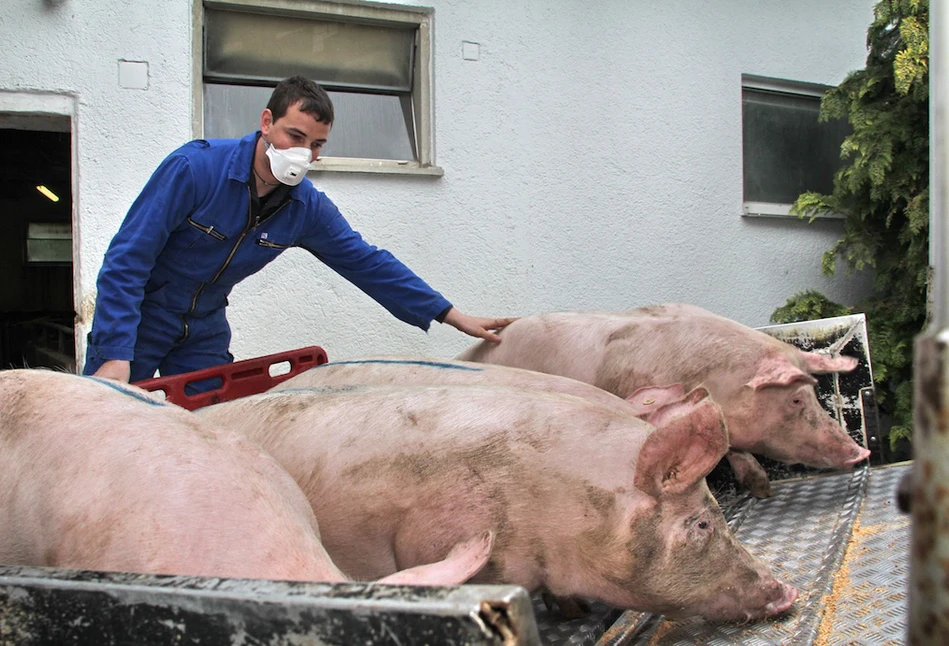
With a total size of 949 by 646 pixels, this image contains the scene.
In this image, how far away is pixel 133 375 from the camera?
3824 millimetres

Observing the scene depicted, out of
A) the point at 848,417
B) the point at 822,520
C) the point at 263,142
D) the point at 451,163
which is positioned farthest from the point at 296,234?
the point at 848,417

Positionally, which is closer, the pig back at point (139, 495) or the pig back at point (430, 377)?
the pig back at point (139, 495)

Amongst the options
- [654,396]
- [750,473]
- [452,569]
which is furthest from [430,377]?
[750,473]

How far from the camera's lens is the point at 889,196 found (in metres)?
6.18

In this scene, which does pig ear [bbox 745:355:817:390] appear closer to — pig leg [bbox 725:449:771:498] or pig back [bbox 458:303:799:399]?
pig back [bbox 458:303:799:399]

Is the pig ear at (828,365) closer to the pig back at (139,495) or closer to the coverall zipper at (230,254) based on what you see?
the coverall zipper at (230,254)

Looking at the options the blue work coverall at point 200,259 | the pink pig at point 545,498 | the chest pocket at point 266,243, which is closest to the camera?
the pink pig at point 545,498

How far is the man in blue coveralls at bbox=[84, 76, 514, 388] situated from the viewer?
10.8ft

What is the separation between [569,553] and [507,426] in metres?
0.39

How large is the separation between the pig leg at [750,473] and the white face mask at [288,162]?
2.39 metres

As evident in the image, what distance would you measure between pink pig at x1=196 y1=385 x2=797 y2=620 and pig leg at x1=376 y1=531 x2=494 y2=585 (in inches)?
17.1

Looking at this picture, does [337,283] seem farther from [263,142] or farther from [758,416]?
[758,416]

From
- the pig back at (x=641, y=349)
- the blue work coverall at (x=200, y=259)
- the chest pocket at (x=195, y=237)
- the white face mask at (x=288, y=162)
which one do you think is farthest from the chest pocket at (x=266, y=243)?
the pig back at (x=641, y=349)

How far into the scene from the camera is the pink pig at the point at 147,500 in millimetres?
1690
